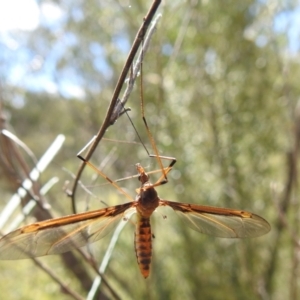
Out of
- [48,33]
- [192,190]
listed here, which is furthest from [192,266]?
[48,33]

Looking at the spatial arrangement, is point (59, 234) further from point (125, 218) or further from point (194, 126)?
point (194, 126)

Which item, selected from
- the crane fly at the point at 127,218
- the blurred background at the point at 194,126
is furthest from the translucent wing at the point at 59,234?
the blurred background at the point at 194,126

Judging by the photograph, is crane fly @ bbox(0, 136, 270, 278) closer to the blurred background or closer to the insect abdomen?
the insect abdomen

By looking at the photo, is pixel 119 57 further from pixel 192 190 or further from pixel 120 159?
pixel 192 190

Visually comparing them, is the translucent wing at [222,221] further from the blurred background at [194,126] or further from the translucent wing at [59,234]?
the blurred background at [194,126]

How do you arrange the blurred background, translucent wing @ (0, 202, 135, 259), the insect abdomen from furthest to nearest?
the blurred background
the insect abdomen
translucent wing @ (0, 202, 135, 259)

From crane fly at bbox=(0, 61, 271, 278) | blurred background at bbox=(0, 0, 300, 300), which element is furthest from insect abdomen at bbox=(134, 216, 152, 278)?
blurred background at bbox=(0, 0, 300, 300)

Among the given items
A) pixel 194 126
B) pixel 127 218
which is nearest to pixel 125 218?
pixel 127 218

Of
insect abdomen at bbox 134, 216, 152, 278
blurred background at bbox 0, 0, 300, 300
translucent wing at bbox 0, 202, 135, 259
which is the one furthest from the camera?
blurred background at bbox 0, 0, 300, 300
